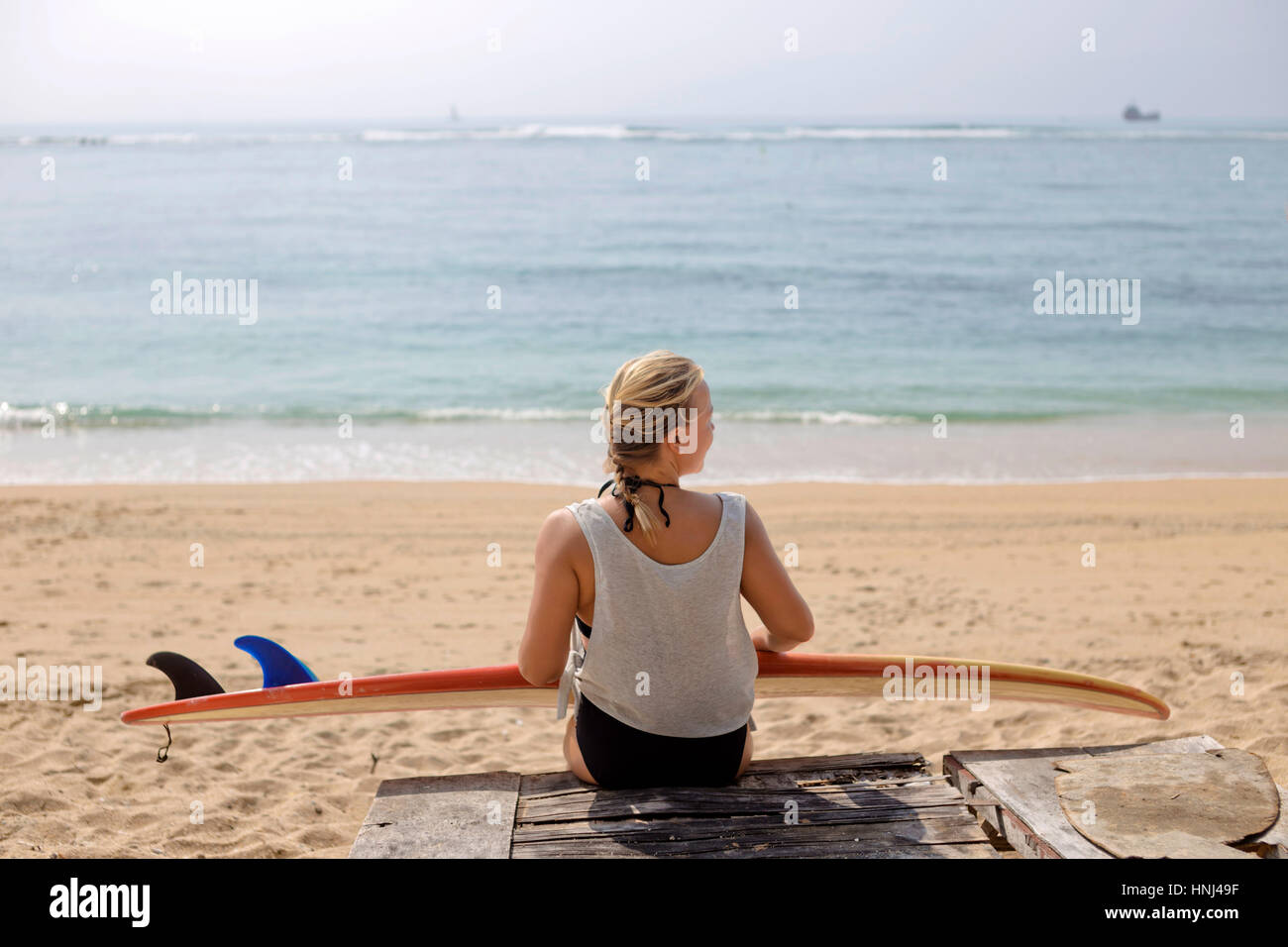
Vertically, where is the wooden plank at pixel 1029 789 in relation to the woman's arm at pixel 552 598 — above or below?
below

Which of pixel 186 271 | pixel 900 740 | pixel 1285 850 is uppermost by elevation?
pixel 186 271

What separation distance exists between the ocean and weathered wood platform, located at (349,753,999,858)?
6553mm

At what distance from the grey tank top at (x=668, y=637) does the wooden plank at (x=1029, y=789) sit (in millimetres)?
691

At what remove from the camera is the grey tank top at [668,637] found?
231 centimetres

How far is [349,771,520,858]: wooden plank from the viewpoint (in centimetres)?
238

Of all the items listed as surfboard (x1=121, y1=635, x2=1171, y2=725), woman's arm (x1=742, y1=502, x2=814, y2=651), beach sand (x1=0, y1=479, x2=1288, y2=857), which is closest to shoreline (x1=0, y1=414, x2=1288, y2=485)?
beach sand (x1=0, y1=479, x2=1288, y2=857)

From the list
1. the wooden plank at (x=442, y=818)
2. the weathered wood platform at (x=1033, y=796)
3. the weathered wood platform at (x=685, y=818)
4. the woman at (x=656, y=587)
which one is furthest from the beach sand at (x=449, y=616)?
the woman at (x=656, y=587)

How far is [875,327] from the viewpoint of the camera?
1594 centimetres

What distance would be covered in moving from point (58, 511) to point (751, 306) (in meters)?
11.8

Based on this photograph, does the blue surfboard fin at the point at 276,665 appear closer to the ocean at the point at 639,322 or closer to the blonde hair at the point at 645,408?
the blonde hair at the point at 645,408

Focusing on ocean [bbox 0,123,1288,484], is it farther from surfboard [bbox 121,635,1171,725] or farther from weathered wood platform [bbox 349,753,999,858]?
weathered wood platform [bbox 349,753,999,858]

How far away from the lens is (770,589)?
2.44 meters
